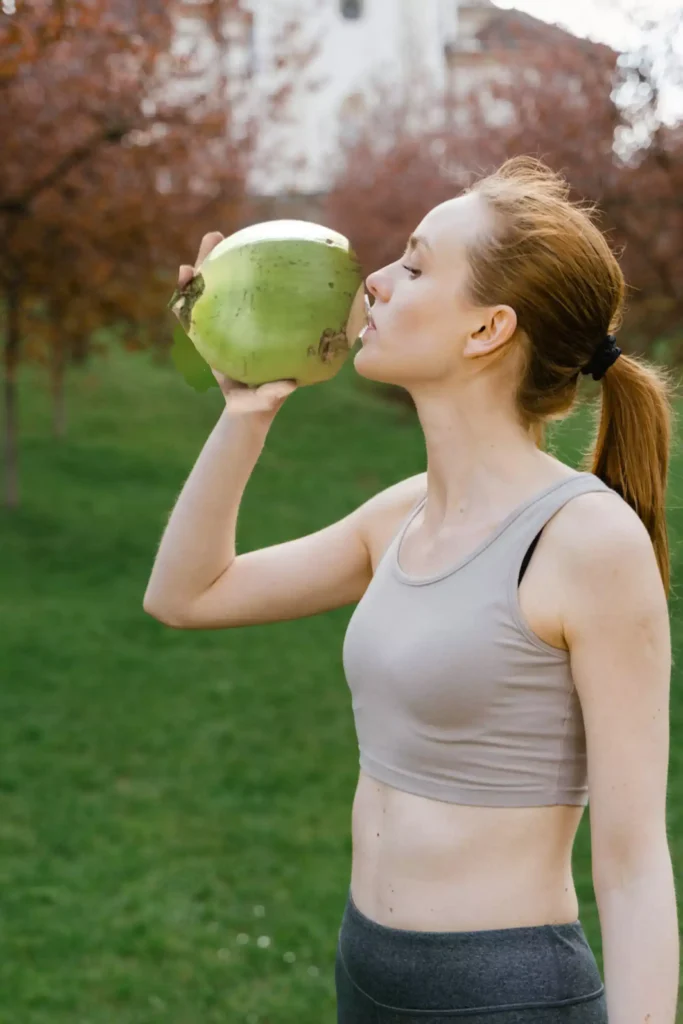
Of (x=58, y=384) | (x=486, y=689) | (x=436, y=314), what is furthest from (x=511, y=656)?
(x=58, y=384)

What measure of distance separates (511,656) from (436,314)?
46cm

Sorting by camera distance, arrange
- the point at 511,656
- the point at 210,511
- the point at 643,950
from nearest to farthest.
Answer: the point at 643,950 → the point at 511,656 → the point at 210,511

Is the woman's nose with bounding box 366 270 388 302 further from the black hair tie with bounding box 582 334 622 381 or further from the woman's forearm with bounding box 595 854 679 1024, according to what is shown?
the woman's forearm with bounding box 595 854 679 1024

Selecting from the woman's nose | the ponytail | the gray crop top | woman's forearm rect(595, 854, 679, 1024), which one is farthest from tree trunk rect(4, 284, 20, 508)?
woman's forearm rect(595, 854, 679, 1024)

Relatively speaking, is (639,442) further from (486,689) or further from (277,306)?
(277,306)

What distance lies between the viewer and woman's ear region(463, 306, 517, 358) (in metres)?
1.62

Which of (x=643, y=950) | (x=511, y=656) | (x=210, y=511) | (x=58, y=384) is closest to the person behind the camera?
(x=643, y=950)

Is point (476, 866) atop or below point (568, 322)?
below

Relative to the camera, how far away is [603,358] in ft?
5.56

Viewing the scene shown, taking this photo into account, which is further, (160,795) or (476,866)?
(160,795)

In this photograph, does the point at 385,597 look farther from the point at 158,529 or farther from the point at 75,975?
the point at 158,529

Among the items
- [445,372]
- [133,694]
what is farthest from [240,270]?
[133,694]

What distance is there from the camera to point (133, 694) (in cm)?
691

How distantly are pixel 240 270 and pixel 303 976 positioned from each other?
2855 mm
